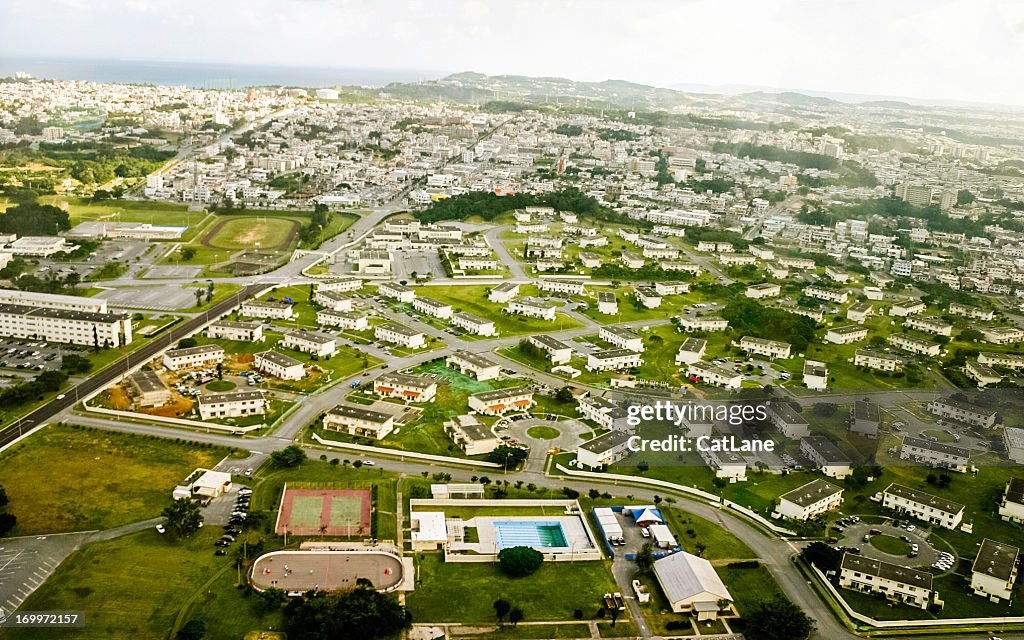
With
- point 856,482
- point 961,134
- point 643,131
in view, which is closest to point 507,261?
point 856,482

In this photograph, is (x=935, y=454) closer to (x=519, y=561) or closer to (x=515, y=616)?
(x=519, y=561)

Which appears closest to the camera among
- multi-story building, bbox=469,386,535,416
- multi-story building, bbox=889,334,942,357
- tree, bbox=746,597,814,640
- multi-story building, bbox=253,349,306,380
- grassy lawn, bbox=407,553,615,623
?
tree, bbox=746,597,814,640

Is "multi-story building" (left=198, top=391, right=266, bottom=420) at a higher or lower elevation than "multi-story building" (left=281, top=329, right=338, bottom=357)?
lower

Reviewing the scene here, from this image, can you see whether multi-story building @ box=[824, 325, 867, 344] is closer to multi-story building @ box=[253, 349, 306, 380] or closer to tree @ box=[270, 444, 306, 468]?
multi-story building @ box=[253, 349, 306, 380]

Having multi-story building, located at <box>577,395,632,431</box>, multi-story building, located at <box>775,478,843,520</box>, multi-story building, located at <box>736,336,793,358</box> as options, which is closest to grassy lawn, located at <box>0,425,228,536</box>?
multi-story building, located at <box>577,395,632,431</box>

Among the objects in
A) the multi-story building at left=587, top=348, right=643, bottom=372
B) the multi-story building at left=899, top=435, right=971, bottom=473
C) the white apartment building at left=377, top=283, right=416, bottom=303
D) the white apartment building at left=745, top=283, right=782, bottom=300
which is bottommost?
the multi-story building at left=899, top=435, right=971, bottom=473

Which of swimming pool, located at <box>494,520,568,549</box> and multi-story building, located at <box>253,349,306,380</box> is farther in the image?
multi-story building, located at <box>253,349,306,380</box>

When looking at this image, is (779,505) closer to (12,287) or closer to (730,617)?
(730,617)

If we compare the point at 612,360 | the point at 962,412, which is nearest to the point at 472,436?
the point at 612,360

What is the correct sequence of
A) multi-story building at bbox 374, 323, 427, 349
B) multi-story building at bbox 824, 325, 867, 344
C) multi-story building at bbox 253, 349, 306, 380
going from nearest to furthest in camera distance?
multi-story building at bbox 253, 349, 306, 380, multi-story building at bbox 374, 323, 427, 349, multi-story building at bbox 824, 325, 867, 344
